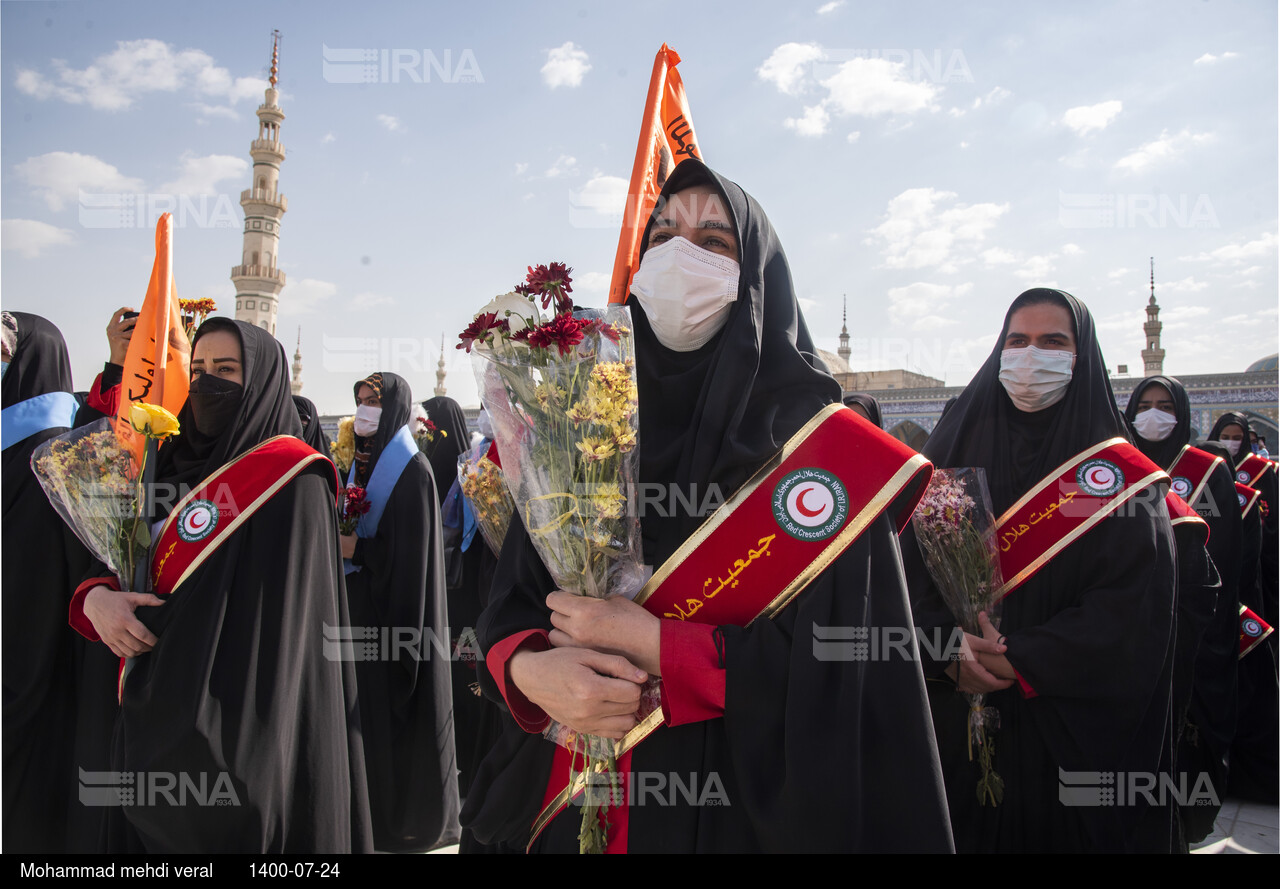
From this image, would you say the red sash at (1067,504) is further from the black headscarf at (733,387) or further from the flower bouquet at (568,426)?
the flower bouquet at (568,426)

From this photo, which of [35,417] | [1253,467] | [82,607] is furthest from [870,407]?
[1253,467]

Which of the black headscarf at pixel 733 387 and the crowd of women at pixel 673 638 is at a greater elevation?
the black headscarf at pixel 733 387

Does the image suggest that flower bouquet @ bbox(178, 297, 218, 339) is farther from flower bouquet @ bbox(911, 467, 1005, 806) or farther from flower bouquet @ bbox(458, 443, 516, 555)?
flower bouquet @ bbox(911, 467, 1005, 806)

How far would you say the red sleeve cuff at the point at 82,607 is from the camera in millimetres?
2914

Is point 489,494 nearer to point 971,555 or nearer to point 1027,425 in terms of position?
point 971,555

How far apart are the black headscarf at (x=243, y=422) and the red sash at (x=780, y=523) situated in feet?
6.35

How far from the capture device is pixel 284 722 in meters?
2.69

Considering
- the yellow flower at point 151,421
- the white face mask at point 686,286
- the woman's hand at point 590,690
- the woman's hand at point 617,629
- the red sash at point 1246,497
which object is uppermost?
the white face mask at point 686,286

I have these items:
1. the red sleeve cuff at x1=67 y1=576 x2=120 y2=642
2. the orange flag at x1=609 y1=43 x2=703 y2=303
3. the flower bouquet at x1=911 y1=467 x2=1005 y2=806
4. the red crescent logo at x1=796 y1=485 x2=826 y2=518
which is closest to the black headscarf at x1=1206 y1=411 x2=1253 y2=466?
the flower bouquet at x1=911 y1=467 x2=1005 y2=806

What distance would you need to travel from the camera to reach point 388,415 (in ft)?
16.2

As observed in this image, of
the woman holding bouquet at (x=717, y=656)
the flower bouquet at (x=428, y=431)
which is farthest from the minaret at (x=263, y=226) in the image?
the woman holding bouquet at (x=717, y=656)

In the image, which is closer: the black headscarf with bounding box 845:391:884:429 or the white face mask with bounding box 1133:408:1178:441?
the black headscarf with bounding box 845:391:884:429

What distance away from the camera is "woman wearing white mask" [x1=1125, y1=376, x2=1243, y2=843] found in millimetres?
3893

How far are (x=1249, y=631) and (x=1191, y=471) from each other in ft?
3.80
